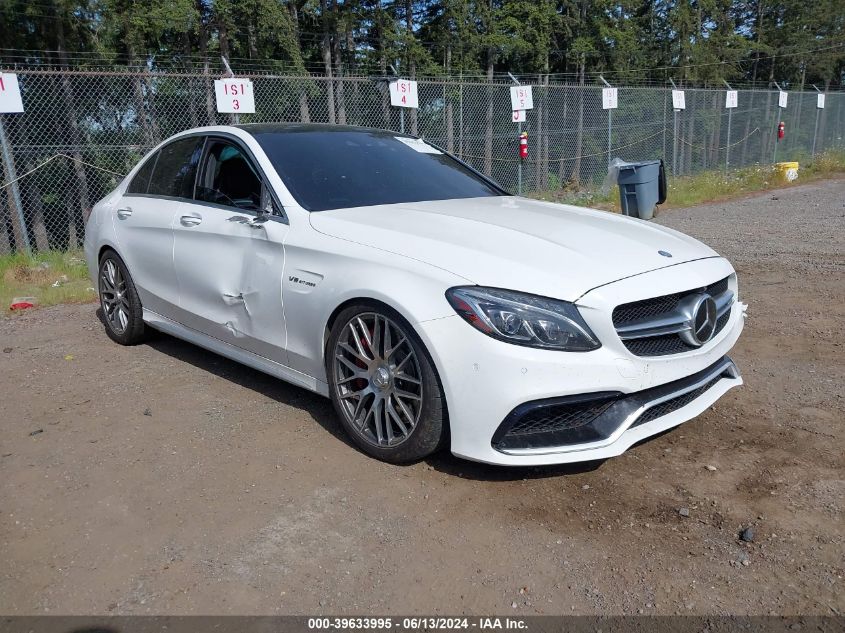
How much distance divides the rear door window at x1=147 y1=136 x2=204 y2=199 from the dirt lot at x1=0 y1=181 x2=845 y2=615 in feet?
4.19

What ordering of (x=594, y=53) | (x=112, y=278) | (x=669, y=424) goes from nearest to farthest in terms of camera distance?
1. (x=669, y=424)
2. (x=112, y=278)
3. (x=594, y=53)

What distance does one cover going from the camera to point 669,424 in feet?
10.5

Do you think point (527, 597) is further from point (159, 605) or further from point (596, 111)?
point (596, 111)

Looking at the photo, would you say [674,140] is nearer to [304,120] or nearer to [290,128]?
[304,120]

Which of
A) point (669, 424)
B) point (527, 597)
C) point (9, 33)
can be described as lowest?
point (527, 597)

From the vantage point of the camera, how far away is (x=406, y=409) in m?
3.25

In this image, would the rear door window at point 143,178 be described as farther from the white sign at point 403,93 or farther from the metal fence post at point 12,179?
the white sign at point 403,93

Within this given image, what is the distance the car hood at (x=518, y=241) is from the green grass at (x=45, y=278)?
4914mm

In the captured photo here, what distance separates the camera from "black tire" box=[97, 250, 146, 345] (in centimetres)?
520

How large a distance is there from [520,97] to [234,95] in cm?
585

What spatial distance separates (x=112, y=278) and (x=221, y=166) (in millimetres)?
1571

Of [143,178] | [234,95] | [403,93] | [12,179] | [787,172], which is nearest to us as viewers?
[143,178]

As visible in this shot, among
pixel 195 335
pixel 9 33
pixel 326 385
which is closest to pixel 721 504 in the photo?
pixel 326 385

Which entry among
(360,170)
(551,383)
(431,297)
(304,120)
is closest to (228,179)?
(360,170)
